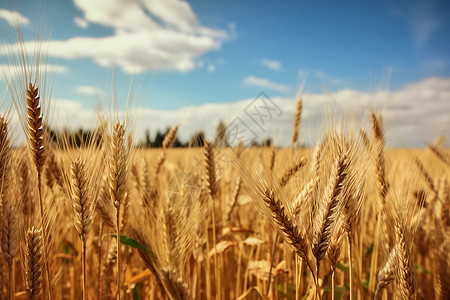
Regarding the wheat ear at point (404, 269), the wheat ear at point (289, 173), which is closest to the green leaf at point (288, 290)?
the wheat ear at point (289, 173)

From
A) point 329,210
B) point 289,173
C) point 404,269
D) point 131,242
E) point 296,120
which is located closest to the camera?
point 329,210

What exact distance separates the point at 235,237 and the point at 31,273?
1856 millimetres

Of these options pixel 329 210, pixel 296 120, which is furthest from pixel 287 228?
pixel 296 120

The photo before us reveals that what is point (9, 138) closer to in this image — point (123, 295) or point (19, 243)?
point (19, 243)

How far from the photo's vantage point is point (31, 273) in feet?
Answer: 4.05

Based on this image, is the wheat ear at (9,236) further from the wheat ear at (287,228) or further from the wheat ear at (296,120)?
the wheat ear at (296,120)

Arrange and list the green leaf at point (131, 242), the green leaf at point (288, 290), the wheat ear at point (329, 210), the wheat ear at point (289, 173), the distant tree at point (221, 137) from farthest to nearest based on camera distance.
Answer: the distant tree at point (221, 137)
the green leaf at point (288, 290)
the wheat ear at point (289, 173)
the green leaf at point (131, 242)
the wheat ear at point (329, 210)

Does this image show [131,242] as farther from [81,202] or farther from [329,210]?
[329,210]

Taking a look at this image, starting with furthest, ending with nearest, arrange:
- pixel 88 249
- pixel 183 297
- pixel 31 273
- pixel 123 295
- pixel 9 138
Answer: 1. pixel 88 249
2. pixel 123 295
3. pixel 9 138
4. pixel 31 273
5. pixel 183 297

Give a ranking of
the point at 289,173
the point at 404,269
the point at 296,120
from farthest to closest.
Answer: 1. the point at 296,120
2. the point at 289,173
3. the point at 404,269

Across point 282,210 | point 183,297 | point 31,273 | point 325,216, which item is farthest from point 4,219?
point 325,216

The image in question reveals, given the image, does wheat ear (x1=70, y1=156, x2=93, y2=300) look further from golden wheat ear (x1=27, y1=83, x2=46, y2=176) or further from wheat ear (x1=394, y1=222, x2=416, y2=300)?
wheat ear (x1=394, y1=222, x2=416, y2=300)

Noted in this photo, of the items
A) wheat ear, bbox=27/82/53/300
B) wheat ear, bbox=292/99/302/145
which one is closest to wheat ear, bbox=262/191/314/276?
wheat ear, bbox=27/82/53/300

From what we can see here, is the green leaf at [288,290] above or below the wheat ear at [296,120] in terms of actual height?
below
